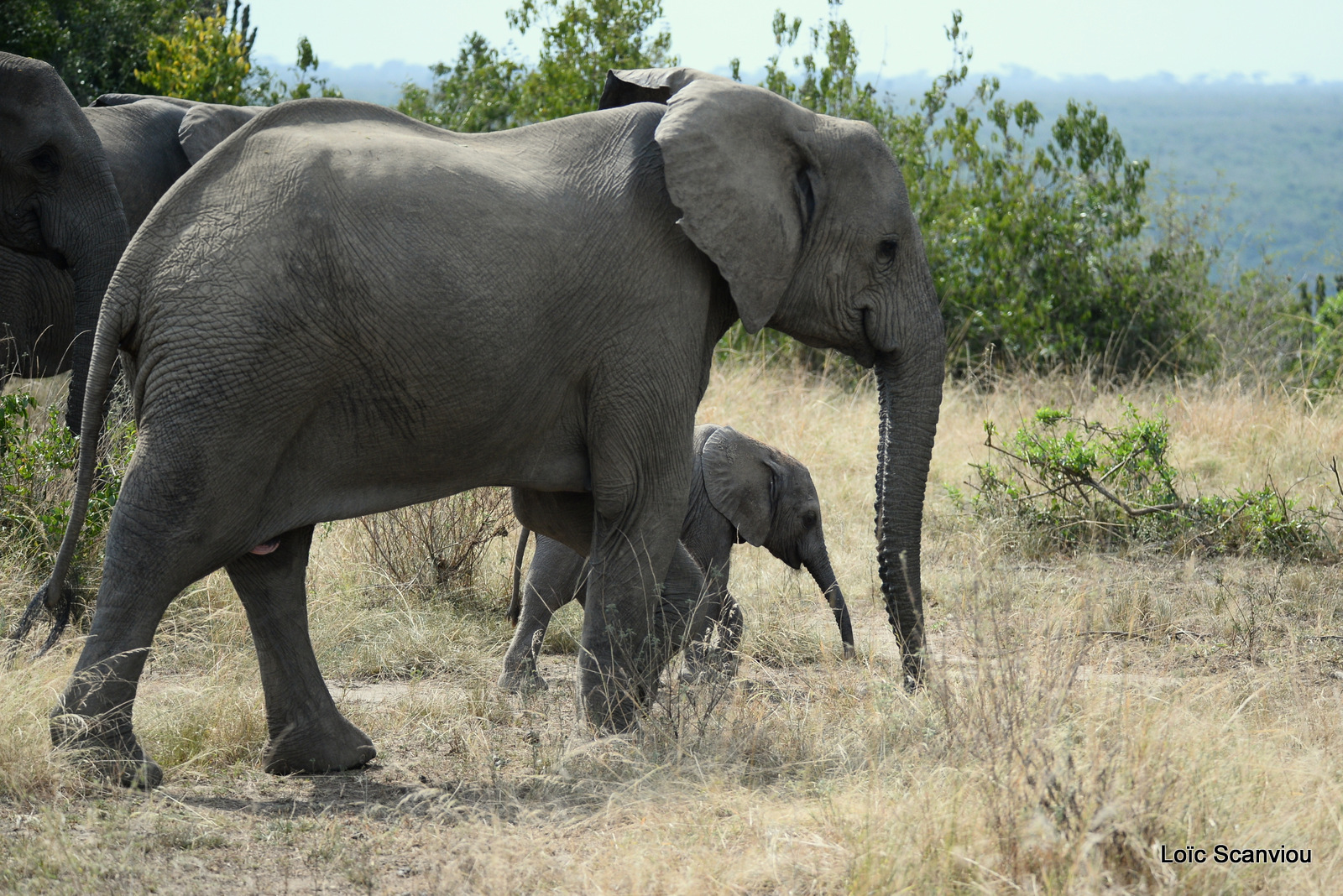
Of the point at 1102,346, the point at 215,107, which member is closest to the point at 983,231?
the point at 1102,346

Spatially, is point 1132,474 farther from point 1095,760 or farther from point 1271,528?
point 1095,760

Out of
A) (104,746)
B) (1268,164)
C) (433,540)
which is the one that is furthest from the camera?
(1268,164)

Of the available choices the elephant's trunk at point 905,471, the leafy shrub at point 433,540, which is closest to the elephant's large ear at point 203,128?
the leafy shrub at point 433,540

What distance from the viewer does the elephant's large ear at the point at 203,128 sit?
24.1 ft

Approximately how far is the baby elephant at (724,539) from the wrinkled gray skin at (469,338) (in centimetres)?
86

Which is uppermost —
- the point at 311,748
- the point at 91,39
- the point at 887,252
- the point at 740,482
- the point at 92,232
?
the point at 91,39

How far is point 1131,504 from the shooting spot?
8.18 meters

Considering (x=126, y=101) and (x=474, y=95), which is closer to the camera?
(x=126, y=101)

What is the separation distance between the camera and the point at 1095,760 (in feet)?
10.9

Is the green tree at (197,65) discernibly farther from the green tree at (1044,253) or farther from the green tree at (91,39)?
the green tree at (1044,253)

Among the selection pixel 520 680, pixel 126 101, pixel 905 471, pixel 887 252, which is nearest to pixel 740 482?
pixel 520 680

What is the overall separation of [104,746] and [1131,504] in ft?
20.6

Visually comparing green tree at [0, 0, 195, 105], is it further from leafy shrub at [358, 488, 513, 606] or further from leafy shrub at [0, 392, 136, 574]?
leafy shrub at [358, 488, 513, 606]

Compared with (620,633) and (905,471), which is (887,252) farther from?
(620,633)
